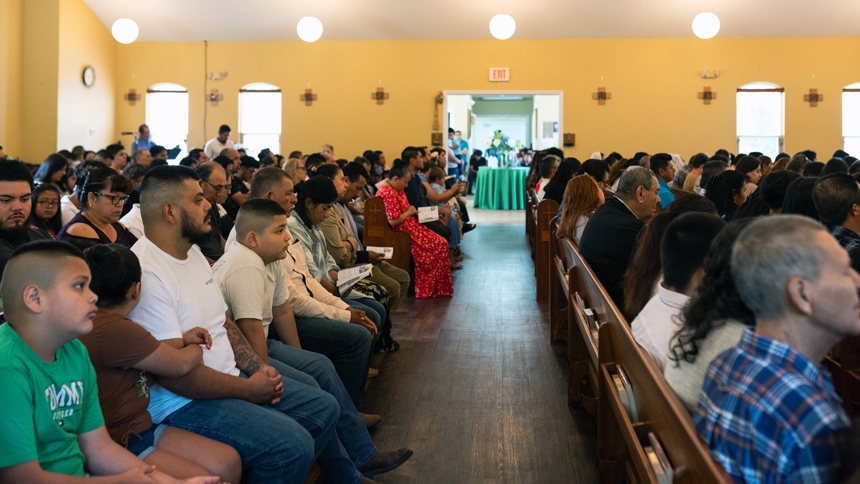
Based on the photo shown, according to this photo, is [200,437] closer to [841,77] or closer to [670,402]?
[670,402]

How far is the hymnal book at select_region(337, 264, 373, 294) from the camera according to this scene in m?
3.82

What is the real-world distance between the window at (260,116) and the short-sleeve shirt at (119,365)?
36.5ft

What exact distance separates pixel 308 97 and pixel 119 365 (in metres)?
11.1

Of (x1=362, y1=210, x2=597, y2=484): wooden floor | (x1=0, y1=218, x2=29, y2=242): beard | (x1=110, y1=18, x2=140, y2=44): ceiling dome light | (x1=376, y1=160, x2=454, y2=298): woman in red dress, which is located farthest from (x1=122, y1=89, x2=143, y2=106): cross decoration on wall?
(x1=0, y1=218, x2=29, y2=242): beard

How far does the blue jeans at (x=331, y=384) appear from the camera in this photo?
2.63 m

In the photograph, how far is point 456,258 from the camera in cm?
795

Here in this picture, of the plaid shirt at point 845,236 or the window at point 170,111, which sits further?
the window at point 170,111

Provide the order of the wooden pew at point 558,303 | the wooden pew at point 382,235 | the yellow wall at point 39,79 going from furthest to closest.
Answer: the yellow wall at point 39,79 → the wooden pew at point 382,235 → the wooden pew at point 558,303

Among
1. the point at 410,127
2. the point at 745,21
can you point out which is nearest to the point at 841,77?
the point at 745,21

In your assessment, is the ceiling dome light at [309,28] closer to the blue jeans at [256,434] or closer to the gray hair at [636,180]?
the gray hair at [636,180]

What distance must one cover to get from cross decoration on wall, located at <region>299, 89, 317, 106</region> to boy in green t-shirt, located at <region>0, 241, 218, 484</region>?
1124 centimetres

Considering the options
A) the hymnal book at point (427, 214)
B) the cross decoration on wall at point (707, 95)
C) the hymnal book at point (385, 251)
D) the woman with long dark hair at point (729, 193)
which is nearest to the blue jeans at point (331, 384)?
the hymnal book at point (385, 251)

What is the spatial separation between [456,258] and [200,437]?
19.6ft

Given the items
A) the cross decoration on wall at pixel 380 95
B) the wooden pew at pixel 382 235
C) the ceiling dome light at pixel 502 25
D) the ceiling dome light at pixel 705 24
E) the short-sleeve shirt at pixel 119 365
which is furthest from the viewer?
the cross decoration on wall at pixel 380 95
